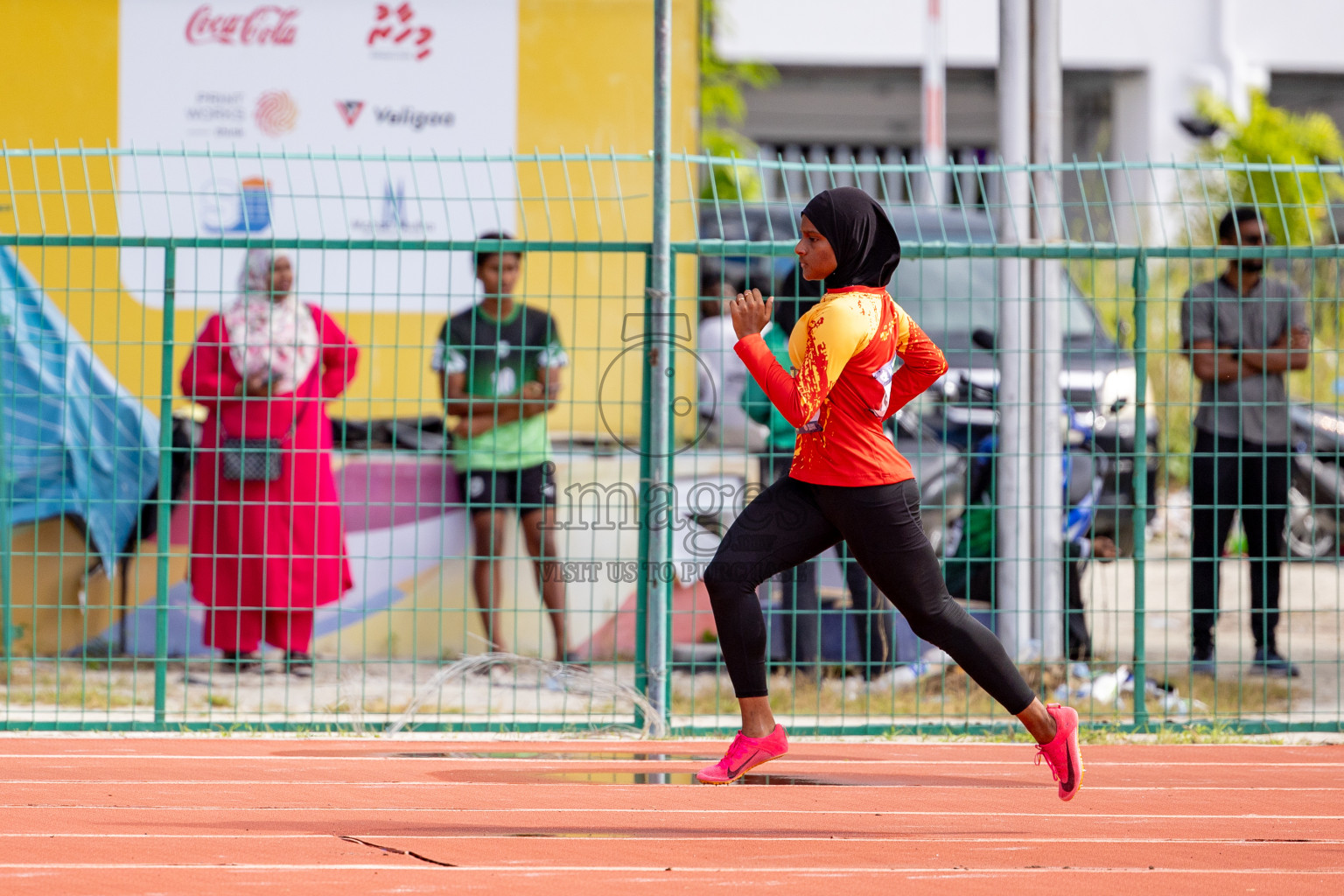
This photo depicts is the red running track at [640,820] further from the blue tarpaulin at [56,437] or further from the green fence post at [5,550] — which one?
the blue tarpaulin at [56,437]

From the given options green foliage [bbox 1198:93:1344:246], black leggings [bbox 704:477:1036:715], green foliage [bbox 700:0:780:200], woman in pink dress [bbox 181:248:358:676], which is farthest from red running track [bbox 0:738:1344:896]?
green foliage [bbox 1198:93:1344:246]

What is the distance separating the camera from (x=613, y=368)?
8.87 metres

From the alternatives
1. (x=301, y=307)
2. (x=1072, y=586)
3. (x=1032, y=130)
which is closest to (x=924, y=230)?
(x=1032, y=130)

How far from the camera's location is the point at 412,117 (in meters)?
9.91

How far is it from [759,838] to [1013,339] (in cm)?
389

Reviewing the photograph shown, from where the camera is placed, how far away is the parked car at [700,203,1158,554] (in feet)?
27.5

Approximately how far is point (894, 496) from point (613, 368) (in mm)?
4022

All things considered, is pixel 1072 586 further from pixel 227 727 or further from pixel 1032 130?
pixel 227 727

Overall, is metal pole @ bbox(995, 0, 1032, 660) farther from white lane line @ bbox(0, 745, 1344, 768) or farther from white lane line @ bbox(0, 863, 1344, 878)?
white lane line @ bbox(0, 863, 1344, 878)

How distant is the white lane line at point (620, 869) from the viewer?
417 cm

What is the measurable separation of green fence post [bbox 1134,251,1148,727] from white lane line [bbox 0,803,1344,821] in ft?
5.45

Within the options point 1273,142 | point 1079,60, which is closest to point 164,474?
point 1273,142

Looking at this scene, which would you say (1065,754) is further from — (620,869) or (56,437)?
(56,437)

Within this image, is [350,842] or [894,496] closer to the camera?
[350,842]
